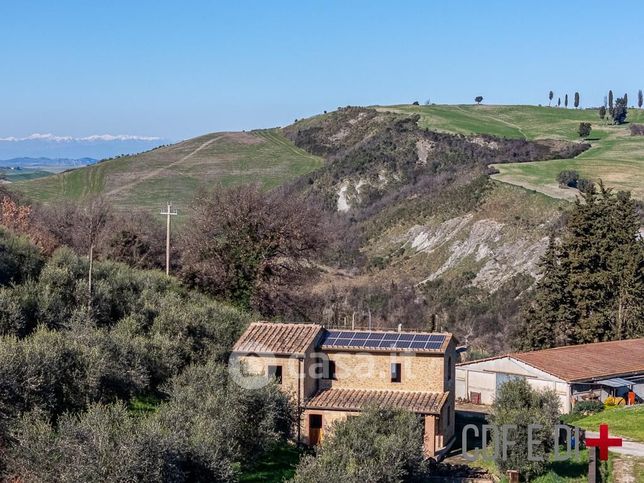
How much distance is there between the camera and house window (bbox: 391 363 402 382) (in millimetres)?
32844

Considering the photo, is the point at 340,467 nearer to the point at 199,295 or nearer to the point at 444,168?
the point at 199,295

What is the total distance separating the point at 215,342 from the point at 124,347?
6809mm

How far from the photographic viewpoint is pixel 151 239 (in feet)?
197

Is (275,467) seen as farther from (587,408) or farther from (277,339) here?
(587,408)

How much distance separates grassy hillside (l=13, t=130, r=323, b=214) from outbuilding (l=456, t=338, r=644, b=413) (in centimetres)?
6872

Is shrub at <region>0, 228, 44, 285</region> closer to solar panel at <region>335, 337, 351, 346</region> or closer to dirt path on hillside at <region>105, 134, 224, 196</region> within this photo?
solar panel at <region>335, 337, 351, 346</region>

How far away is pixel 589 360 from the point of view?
41125 mm

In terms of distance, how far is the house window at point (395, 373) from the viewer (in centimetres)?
3284

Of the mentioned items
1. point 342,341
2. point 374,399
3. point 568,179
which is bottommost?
point 374,399

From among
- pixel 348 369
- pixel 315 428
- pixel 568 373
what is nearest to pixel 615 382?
pixel 568 373

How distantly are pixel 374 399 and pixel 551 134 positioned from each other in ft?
370

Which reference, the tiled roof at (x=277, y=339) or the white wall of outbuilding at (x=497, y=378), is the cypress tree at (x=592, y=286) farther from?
the tiled roof at (x=277, y=339)

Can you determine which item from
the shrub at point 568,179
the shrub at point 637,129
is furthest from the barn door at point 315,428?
the shrub at point 637,129

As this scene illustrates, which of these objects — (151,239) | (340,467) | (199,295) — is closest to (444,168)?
(151,239)
